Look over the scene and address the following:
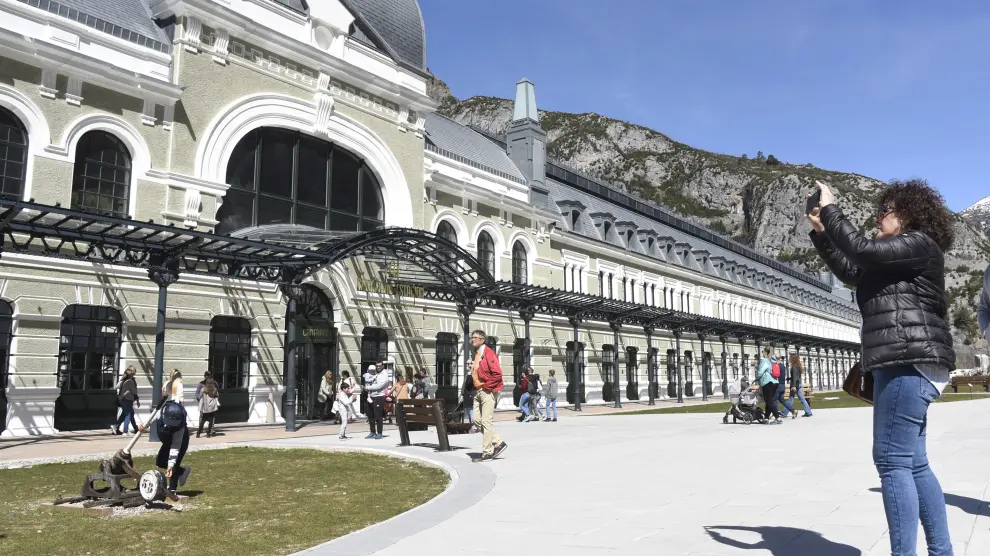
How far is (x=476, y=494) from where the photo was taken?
25.1 feet

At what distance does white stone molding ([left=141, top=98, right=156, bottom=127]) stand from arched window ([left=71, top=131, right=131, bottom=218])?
0.82 metres

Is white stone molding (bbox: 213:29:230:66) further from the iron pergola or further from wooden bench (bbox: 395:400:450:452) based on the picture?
wooden bench (bbox: 395:400:450:452)

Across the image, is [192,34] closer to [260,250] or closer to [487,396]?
[260,250]

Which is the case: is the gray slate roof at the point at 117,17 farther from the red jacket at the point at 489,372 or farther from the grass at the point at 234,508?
the red jacket at the point at 489,372

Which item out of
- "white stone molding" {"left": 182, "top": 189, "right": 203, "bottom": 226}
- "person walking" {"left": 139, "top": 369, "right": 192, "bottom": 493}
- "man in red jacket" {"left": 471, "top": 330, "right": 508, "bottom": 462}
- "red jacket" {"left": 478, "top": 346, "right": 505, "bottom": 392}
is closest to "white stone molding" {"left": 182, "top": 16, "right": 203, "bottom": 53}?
"white stone molding" {"left": 182, "top": 189, "right": 203, "bottom": 226}

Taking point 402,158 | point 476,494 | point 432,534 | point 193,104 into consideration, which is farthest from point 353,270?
point 432,534

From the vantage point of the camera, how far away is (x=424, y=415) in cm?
1246

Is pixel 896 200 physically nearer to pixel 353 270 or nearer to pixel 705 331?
pixel 353 270

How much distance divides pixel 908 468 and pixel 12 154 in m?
18.1

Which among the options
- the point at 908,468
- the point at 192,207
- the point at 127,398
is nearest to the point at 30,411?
the point at 127,398

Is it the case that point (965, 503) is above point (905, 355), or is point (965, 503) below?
below

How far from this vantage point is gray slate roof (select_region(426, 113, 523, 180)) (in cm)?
3067

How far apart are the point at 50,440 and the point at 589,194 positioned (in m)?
33.4

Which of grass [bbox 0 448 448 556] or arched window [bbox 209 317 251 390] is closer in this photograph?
grass [bbox 0 448 448 556]
